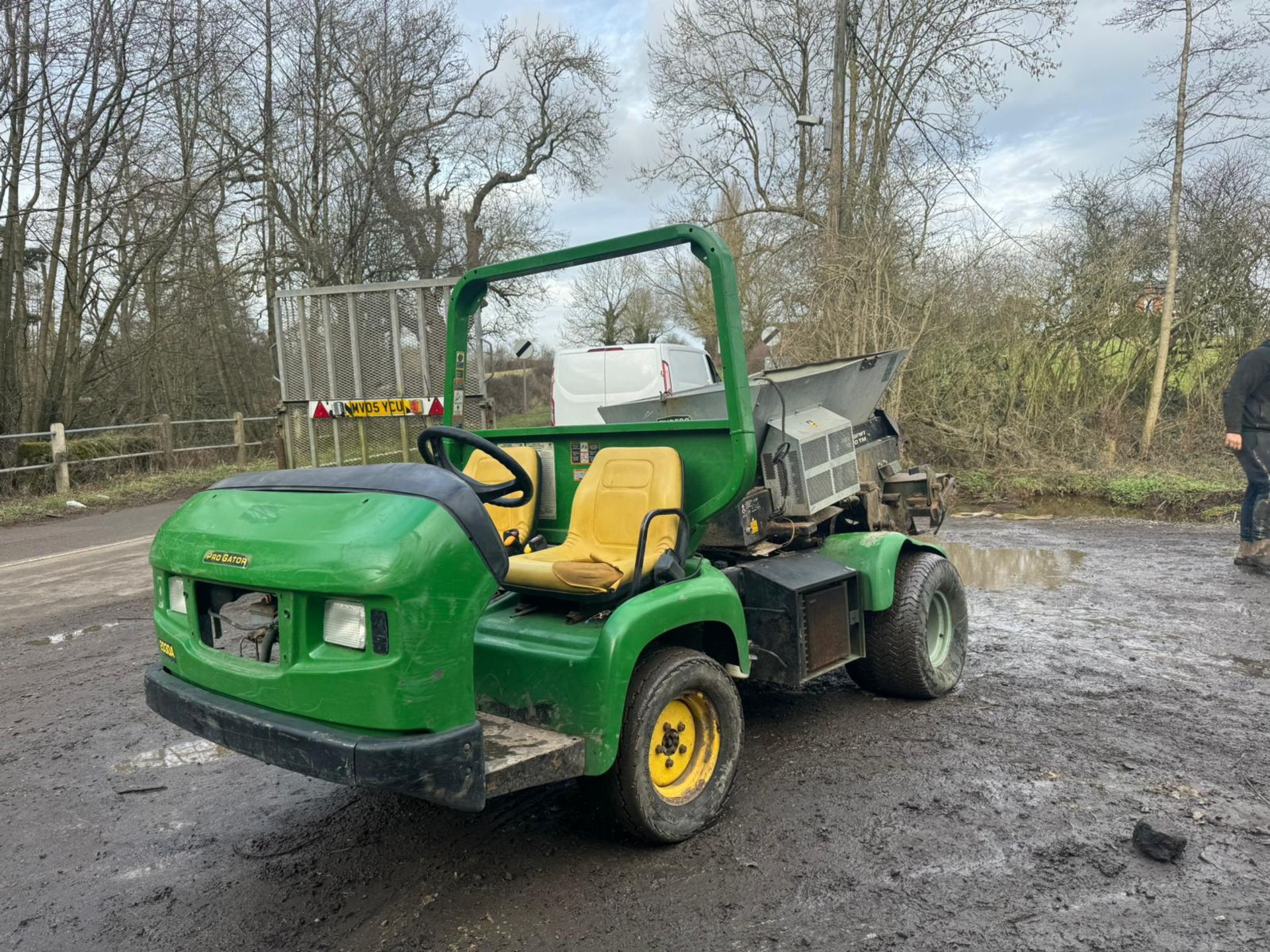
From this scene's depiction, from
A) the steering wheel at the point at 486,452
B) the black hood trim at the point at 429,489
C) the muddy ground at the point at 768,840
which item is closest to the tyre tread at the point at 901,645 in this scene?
the muddy ground at the point at 768,840

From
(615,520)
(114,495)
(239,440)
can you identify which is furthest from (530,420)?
(615,520)

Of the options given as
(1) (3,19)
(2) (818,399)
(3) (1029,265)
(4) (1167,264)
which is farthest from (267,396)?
(2) (818,399)

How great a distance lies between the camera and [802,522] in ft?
13.8

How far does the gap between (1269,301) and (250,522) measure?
46.4 feet

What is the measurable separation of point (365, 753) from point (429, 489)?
0.72 metres

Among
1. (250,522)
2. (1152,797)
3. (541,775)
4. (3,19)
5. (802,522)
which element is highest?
(3,19)

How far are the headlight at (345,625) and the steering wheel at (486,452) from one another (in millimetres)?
610

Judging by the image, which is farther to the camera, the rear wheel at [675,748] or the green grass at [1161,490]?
the green grass at [1161,490]

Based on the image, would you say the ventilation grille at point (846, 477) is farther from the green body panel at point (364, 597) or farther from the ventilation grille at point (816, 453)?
the green body panel at point (364, 597)

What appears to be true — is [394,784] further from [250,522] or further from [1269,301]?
[1269,301]

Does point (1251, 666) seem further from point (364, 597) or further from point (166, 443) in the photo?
point (166, 443)

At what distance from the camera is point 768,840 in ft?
10.2

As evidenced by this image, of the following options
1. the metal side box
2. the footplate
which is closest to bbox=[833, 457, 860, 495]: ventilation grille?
the metal side box

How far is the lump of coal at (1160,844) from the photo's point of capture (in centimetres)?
288
